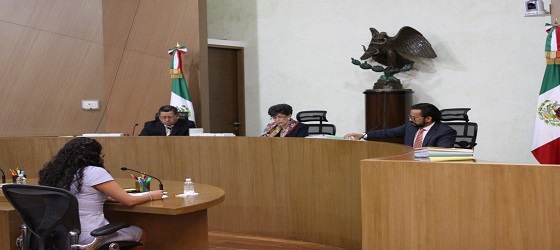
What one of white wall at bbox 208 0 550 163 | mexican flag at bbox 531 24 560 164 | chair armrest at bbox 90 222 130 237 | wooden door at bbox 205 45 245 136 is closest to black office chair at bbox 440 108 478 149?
mexican flag at bbox 531 24 560 164

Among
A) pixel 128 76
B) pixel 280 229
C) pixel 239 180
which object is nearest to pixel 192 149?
pixel 239 180

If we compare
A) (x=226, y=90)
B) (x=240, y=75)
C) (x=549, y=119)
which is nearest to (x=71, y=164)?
(x=549, y=119)

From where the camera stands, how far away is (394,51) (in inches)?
378

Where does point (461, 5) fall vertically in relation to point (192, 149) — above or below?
above

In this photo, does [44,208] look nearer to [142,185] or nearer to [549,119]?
[142,185]

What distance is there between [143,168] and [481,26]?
456 centimetres

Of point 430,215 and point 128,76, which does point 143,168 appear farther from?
point 430,215

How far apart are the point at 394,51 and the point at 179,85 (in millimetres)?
2740

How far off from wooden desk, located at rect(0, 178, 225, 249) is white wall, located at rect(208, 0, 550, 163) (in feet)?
17.2

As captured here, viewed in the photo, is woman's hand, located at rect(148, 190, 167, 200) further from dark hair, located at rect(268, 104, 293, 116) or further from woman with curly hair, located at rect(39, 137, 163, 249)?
dark hair, located at rect(268, 104, 293, 116)

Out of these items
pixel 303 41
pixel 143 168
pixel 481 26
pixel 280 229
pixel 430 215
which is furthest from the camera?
pixel 303 41

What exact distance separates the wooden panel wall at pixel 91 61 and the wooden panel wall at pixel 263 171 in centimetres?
214

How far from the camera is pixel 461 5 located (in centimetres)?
934

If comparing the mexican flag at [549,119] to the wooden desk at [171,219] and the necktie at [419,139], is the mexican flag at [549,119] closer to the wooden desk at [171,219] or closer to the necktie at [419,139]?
the necktie at [419,139]
